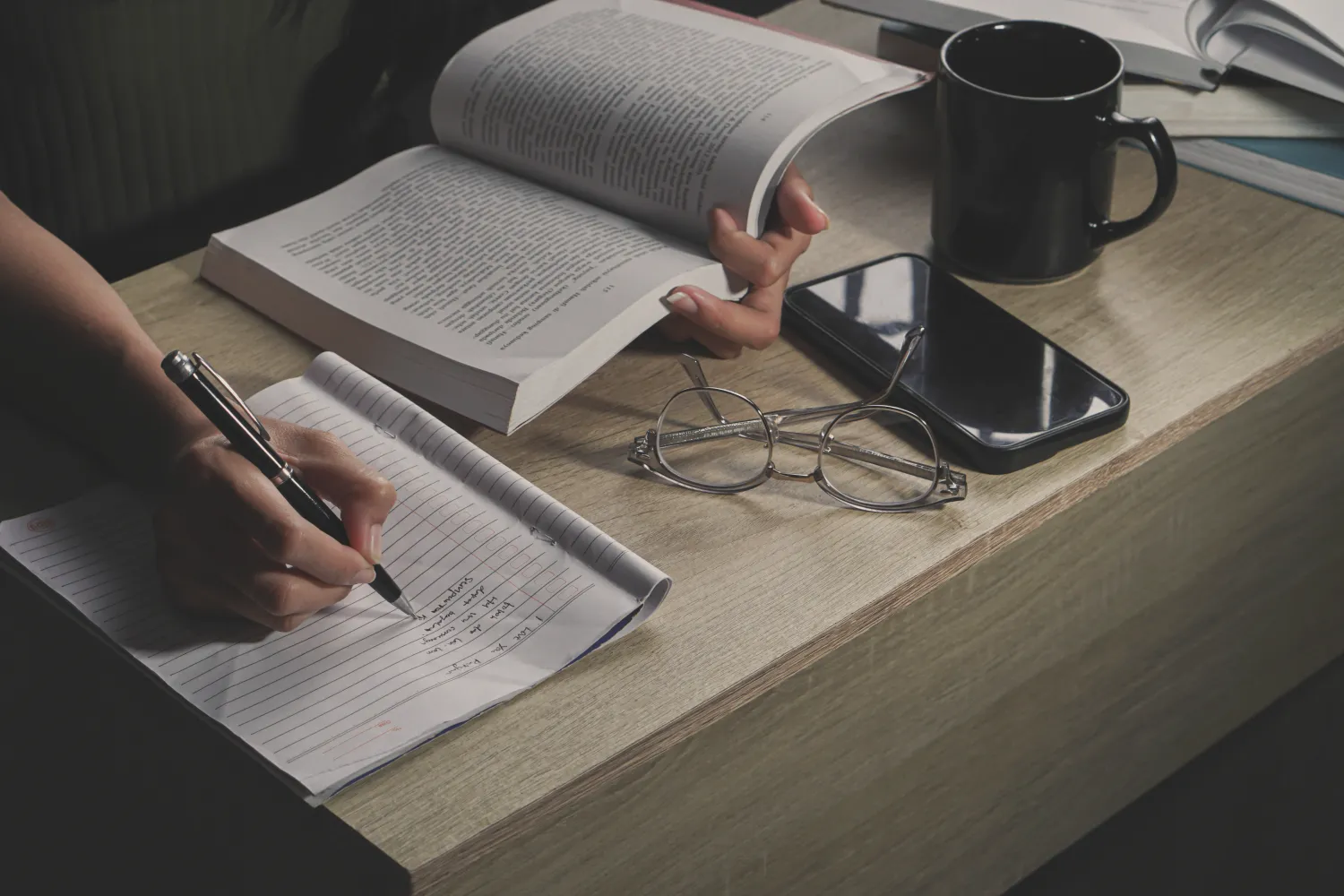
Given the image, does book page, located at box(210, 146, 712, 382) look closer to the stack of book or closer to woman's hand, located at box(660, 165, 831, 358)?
woman's hand, located at box(660, 165, 831, 358)

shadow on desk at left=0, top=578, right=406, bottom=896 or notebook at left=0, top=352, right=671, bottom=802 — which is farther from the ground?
notebook at left=0, top=352, right=671, bottom=802

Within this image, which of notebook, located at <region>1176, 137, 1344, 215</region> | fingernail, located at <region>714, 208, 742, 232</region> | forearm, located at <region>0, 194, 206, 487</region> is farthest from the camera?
notebook, located at <region>1176, 137, 1344, 215</region>

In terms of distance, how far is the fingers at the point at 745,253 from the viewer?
0.83 m

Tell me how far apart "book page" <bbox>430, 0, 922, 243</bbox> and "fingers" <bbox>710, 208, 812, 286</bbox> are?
12 mm

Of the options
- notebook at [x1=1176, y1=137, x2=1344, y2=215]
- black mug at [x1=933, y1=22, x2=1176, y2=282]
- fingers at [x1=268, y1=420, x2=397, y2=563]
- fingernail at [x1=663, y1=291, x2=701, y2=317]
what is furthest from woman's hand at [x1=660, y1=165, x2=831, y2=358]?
notebook at [x1=1176, y1=137, x2=1344, y2=215]

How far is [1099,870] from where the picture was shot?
1.22 meters

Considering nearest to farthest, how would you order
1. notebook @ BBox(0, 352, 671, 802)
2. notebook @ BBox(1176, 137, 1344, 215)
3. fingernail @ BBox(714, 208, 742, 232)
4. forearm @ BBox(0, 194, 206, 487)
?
notebook @ BBox(0, 352, 671, 802)
forearm @ BBox(0, 194, 206, 487)
fingernail @ BBox(714, 208, 742, 232)
notebook @ BBox(1176, 137, 1344, 215)

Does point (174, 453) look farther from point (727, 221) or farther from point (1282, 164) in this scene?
point (1282, 164)

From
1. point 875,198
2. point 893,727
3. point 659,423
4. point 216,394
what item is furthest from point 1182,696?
point 216,394

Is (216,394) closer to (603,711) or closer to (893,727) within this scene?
(603,711)

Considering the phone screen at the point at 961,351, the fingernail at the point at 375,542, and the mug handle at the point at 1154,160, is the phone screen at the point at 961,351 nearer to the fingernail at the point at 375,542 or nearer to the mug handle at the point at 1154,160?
the mug handle at the point at 1154,160

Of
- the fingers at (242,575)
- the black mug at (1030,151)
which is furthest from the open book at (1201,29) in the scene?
the fingers at (242,575)

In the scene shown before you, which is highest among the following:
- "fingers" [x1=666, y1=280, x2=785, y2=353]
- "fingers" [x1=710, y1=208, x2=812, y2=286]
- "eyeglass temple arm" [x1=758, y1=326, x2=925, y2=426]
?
"fingers" [x1=710, y1=208, x2=812, y2=286]

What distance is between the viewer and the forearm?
0.73m
